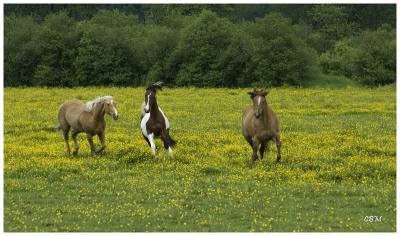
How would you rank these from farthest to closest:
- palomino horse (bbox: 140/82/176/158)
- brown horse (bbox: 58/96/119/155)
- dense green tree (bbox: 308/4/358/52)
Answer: dense green tree (bbox: 308/4/358/52)
brown horse (bbox: 58/96/119/155)
palomino horse (bbox: 140/82/176/158)

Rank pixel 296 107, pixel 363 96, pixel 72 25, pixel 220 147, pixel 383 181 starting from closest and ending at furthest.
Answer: pixel 383 181
pixel 220 147
pixel 296 107
pixel 363 96
pixel 72 25

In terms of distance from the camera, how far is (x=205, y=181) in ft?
53.5

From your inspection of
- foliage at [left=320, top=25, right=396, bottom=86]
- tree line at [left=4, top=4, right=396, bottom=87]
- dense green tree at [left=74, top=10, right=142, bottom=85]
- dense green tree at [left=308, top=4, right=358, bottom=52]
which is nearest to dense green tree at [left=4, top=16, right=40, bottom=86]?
tree line at [left=4, top=4, right=396, bottom=87]

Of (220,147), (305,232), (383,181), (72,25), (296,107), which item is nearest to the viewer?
(305,232)

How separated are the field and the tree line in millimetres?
40100

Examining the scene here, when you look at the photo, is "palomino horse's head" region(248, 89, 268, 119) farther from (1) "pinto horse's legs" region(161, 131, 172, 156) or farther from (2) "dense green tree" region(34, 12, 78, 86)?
(2) "dense green tree" region(34, 12, 78, 86)

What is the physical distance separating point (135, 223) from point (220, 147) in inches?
351

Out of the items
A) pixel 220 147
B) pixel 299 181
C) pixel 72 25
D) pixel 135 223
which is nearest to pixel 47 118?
pixel 220 147

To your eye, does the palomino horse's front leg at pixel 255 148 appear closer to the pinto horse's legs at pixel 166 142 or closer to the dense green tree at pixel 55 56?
the pinto horse's legs at pixel 166 142

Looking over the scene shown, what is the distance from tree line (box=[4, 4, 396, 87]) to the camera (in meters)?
67.8

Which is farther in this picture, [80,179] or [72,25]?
[72,25]

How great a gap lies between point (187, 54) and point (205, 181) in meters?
55.7

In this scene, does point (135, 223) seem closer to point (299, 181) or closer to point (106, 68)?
point (299, 181)

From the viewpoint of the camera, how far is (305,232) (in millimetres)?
12055
